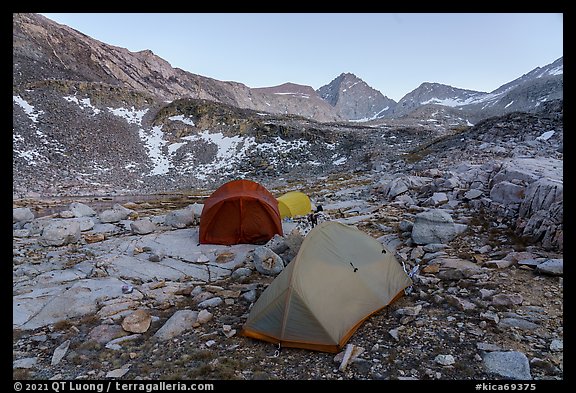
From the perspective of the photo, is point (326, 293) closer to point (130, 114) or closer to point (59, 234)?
point (59, 234)

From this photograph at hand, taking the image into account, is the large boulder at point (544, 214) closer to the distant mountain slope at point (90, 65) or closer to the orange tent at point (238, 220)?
the orange tent at point (238, 220)

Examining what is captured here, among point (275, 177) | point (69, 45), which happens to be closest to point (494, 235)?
point (275, 177)

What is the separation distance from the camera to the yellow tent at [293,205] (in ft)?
43.0

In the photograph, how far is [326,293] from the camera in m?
5.40

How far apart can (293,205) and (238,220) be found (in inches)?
154

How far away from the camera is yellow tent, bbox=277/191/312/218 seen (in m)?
13.1

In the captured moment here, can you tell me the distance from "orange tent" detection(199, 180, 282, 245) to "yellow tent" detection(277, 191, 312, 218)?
9.17 feet

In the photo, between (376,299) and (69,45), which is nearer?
(376,299)

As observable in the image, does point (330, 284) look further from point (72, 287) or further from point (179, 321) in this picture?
point (72, 287)

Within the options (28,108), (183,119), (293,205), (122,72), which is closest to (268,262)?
(293,205)

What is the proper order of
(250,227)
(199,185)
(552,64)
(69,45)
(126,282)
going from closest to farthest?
(126,282) < (250,227) < (199,185) < (69,45) < (552,64)

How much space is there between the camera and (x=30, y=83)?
38.4m
